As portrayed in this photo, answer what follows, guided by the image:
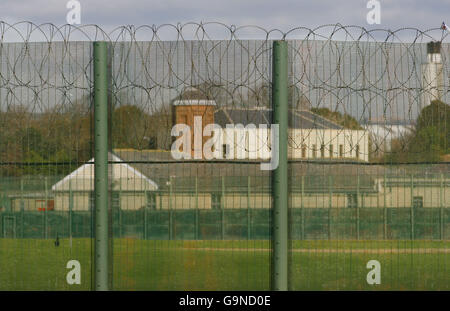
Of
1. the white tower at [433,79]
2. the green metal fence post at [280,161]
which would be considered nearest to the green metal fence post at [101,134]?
the green metal fence post at [280,161]

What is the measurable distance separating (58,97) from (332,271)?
304 centimetres

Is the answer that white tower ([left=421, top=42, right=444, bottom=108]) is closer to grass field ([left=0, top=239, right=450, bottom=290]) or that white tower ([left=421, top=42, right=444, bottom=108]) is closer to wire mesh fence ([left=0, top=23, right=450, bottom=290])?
wire mesh fence ([left=0, top=23, right=450, bottom=290])

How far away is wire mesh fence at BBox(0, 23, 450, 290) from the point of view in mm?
6547

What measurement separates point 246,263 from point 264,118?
135 cm

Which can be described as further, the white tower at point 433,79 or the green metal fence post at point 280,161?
the white tower at point 433,79

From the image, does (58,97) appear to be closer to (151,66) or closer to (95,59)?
(95,59)

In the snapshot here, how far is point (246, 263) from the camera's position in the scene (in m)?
6.57

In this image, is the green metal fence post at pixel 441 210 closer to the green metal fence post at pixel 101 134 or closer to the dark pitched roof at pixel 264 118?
the dark pitched roof at pixel 264 118

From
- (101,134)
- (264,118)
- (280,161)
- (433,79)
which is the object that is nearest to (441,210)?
(433,79)

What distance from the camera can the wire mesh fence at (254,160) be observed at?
6547 millimetres

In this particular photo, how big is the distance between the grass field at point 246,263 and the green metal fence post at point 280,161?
0.36ft

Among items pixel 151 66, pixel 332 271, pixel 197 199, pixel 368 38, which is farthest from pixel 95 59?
pixel 332 271

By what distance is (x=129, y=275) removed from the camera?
22.0ft

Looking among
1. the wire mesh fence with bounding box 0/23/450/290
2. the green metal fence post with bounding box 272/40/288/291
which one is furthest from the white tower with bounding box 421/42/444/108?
the green metal fence post with bounding box 272/40/288/291
